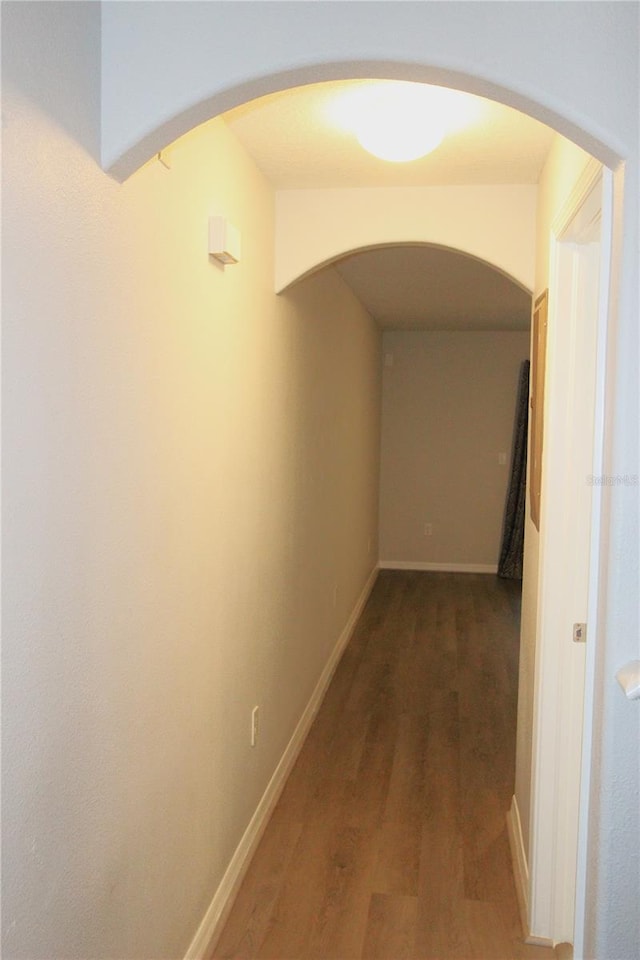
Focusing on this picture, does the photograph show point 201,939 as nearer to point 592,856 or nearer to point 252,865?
point 252,865

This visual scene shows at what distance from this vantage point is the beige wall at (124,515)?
1.24 m

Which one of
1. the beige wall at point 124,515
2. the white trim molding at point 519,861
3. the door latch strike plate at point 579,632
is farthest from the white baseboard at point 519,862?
the beige wall at point 124,515

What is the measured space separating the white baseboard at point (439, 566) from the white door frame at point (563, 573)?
214 inches

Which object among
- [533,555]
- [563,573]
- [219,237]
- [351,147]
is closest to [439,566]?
[533,555]

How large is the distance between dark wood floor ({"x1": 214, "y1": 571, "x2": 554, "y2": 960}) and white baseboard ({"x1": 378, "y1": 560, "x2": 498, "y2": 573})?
105 inches

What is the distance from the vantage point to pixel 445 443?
25.2 ft

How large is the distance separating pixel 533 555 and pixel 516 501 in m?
4.85

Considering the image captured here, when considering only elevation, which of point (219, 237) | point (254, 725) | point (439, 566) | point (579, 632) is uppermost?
point (219, 237)

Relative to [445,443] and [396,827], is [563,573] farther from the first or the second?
[445,443]

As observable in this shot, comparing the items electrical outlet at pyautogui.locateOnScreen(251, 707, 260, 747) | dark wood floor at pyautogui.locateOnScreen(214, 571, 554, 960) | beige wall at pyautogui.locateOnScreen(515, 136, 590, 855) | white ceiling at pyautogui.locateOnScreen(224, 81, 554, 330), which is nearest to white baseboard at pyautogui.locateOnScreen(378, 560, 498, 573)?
dark wood floor at pyautogui.locateOnScreen(214, 571, 554, 960)

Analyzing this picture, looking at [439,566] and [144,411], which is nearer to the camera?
[144,411]

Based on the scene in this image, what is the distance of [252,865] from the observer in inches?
105

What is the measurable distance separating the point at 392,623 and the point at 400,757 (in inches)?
89.4

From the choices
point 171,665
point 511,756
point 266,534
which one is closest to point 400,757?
point 511,756
